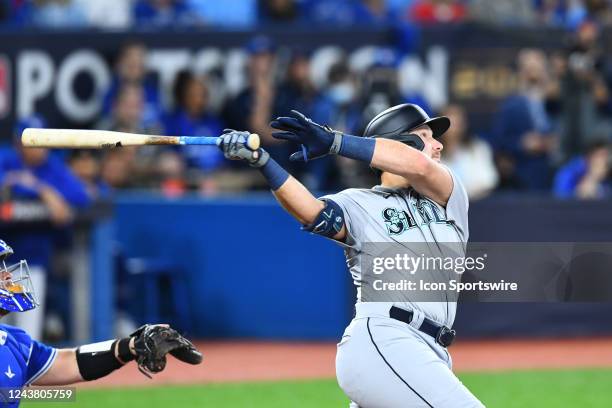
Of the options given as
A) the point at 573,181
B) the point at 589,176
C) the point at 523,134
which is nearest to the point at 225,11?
the point at 523,134

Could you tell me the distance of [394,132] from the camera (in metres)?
5.43

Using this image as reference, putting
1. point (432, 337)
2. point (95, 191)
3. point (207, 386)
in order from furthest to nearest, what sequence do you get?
1. point (95, 191)
2. point (207, 386)
3. point (432, 337)

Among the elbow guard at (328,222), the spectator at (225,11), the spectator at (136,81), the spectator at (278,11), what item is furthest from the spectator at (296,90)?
the elbow guard at (328,222)

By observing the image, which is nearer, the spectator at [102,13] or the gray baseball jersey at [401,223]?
the gray baseball jersey at [401,223]

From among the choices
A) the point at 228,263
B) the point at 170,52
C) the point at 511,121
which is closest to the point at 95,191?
the point at 228,263

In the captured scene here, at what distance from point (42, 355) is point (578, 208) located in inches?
286

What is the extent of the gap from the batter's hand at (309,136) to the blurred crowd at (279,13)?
8.15 m

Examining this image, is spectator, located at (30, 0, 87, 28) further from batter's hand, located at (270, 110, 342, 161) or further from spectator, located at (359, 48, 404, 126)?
batter's hand, located at (270, 110, 342, 161)

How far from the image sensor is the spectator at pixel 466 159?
11906 millimetres

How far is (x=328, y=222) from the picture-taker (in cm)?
508

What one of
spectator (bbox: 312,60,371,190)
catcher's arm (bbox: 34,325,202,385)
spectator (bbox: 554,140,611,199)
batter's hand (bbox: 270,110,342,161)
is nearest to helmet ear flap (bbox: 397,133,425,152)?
batter's hand (bbox: 270,110,342,161)

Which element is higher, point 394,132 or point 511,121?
point 394,132

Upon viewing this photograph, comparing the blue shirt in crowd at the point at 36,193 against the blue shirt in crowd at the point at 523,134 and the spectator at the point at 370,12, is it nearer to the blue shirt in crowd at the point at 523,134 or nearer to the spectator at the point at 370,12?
the blue shirt in crowd at the point at 523,134

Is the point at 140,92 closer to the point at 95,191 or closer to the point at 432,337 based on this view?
the point at 95,191
